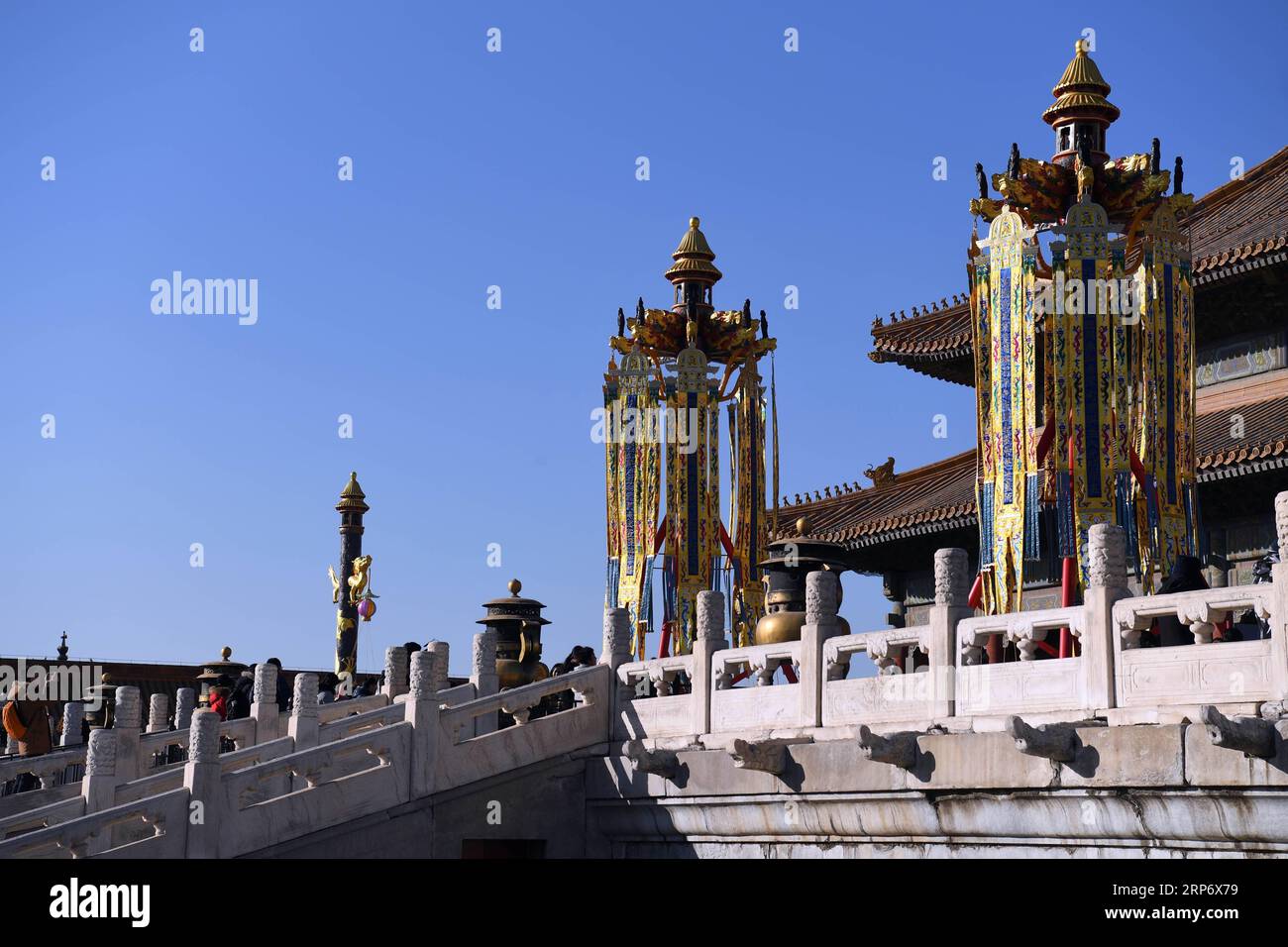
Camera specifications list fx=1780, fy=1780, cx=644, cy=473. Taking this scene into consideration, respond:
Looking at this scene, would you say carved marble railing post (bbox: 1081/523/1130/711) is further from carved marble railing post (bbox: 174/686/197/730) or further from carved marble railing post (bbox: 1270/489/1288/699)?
carved marble railing post (bbox: 174/686/197/730)

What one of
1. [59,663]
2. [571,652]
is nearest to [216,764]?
[571,652]

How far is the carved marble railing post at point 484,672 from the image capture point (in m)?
18.7

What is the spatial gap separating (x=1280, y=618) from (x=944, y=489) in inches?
534

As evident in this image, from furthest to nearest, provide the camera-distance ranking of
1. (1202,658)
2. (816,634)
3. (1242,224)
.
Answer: (1242,224), (816,634), (1202,658)

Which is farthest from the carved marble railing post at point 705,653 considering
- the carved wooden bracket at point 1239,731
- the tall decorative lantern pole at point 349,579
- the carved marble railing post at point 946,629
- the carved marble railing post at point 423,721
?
the tall decorative lantern pole at point 349,579

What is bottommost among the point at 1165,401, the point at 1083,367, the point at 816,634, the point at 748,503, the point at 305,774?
the point at 305,774

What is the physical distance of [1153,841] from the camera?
11367 millimetres

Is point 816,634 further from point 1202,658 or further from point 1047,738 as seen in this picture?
point 1202,658

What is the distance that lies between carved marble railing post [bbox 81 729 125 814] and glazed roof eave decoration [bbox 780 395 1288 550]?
10.1 m

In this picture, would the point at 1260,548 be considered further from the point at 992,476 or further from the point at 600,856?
the point at 600,856

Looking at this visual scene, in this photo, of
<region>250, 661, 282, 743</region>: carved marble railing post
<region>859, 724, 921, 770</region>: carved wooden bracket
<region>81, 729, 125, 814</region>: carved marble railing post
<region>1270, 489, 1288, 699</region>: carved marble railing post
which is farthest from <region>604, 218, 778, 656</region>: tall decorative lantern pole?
<region>1270, 489, 1288, 699</region>: carved marble railing post

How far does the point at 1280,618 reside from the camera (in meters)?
10.7

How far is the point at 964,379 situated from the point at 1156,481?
945 centimetres

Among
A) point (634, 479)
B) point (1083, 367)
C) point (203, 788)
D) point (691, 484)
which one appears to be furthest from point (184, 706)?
point (1083, 367)
